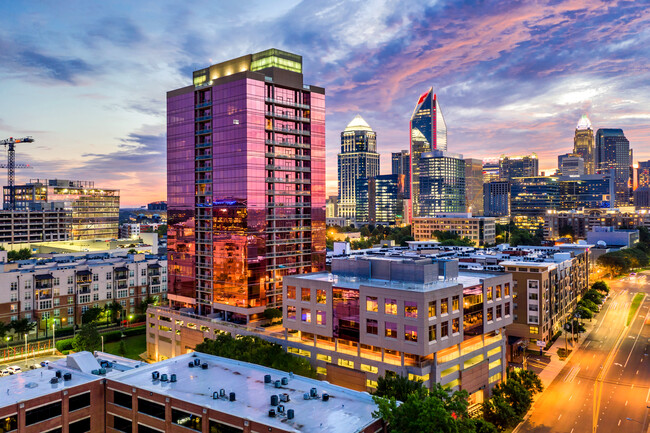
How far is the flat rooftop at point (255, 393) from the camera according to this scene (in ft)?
147

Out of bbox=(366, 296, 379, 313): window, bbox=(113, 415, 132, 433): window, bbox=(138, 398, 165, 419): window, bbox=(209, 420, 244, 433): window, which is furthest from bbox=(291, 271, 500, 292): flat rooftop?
bbox=(113, 415, 132, 433): window

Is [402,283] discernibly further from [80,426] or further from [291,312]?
[80,426]

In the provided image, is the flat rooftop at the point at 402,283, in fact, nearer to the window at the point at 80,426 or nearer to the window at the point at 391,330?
the window at the point at 391,330

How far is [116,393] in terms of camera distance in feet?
182

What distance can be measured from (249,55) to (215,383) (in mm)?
87104

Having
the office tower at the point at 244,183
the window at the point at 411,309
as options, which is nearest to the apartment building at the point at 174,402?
the window at the point at 411,309

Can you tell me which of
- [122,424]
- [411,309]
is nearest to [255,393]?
[122,424]

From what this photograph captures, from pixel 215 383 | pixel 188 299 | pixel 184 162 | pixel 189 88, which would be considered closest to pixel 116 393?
pixel 215 383

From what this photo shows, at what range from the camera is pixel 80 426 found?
53.8m

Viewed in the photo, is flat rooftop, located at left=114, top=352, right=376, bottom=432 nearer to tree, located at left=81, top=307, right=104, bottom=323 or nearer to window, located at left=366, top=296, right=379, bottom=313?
window, located at left=366, top=296, right=379, bottom=313

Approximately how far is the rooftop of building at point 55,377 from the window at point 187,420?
38.7 feet

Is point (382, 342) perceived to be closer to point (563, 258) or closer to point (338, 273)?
point (338, 273)

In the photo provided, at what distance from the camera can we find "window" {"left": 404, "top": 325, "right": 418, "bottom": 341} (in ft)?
227

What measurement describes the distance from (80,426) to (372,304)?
41.8m
